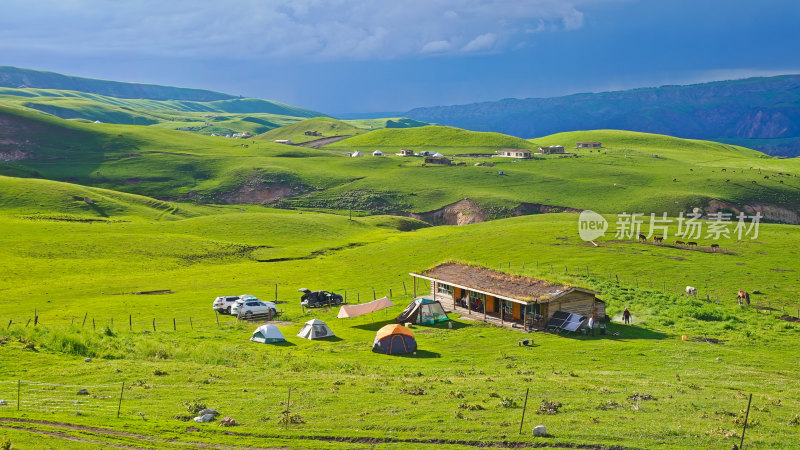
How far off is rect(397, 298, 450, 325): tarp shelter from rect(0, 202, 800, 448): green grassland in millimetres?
2321

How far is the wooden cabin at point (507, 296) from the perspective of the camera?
52.1 metres

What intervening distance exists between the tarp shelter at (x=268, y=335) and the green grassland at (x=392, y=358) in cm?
132

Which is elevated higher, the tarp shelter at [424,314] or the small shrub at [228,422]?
the small shrub at [228,422]

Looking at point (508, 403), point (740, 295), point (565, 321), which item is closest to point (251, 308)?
point (565, 321)

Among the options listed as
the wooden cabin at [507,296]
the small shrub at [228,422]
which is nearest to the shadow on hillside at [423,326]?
the wooden cabin at [507,296]

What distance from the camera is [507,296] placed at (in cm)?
5266

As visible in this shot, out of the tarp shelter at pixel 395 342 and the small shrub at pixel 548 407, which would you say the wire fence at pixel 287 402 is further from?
the tarp shelter at pixel 395 342

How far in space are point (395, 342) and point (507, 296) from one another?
11.7m

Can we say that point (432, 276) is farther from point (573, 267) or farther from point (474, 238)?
point (474, 238)

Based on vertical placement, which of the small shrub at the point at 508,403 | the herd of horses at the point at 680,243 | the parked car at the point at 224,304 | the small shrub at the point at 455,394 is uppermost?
the herd of horses at the point at 680,243

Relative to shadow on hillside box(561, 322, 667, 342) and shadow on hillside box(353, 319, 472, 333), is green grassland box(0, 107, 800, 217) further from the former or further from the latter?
shadow on hillside box(561, 322, 667, 342)

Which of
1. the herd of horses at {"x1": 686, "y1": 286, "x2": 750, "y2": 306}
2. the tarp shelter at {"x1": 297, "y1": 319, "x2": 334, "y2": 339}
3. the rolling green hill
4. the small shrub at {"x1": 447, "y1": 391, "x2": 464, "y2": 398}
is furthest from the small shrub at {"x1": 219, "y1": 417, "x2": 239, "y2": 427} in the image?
the rolling green hill

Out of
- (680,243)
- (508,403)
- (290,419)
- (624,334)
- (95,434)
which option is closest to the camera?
(95,434)

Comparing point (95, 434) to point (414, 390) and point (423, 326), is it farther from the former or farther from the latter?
point (423, 326)
